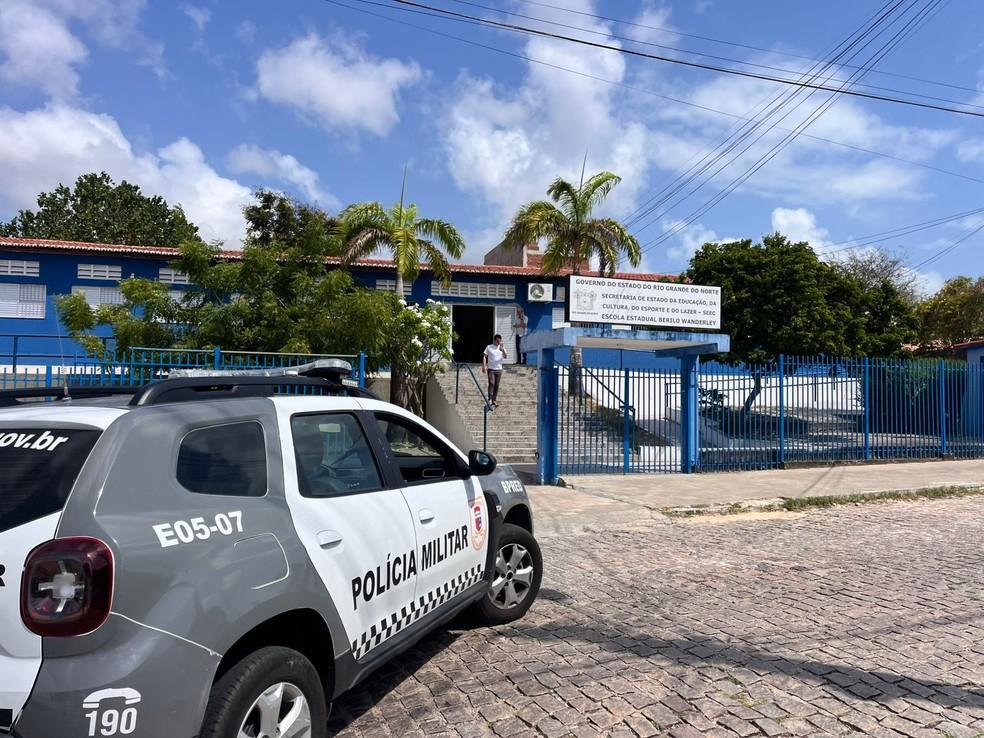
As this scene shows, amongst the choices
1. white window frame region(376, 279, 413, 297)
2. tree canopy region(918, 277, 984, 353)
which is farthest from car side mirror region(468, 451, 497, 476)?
tree canopy region(918, 277, 984, 353)

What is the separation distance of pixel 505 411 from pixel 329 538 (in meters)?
15.0

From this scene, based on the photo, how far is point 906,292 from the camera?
3481cm

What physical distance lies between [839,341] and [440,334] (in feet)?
36.1

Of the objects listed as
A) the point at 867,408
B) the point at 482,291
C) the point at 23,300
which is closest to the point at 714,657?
the point at 867,408

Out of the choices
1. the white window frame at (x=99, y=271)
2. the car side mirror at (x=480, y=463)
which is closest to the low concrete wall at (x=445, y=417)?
the white window frame at (x=99, y=271)

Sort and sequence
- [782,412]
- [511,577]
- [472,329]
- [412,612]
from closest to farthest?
[412,612], [511,577], [782,412], [472,329]

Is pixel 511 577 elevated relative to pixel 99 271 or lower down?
lower down

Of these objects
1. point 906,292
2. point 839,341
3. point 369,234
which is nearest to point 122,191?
point 369,234

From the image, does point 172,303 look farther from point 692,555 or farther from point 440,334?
point 692,555

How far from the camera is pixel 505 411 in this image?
18.1m

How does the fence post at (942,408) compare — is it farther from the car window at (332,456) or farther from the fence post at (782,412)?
the car window at (332,456)

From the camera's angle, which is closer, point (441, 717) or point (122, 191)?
point (441, 717)

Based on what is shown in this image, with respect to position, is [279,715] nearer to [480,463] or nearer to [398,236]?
[480,463]

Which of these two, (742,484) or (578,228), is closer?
(742,484)
